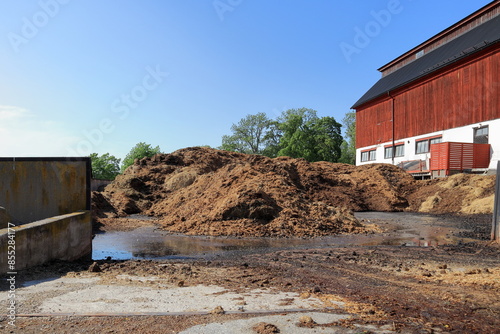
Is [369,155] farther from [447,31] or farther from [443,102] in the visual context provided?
[447,31]

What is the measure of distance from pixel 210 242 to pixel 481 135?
23177 mm

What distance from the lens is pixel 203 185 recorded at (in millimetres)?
20500

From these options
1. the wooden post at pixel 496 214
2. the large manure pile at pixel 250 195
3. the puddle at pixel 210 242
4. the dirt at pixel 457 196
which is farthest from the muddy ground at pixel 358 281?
the dirt at pixel 457 196

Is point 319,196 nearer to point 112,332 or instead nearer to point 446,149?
point 446,149

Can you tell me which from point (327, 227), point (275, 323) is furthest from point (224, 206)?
point (275, 323)

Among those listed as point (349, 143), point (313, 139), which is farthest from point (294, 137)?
point (349, 143)

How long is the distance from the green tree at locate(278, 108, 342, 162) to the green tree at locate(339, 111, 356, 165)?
33.3 ft

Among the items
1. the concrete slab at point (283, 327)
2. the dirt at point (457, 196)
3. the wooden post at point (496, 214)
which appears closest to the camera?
the concrete slab at point (283, 327)

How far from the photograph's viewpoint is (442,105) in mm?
29547

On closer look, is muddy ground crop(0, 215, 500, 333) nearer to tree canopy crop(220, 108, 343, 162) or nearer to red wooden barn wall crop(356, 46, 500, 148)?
red wooden barn wall crop(356, 46, 500, 148)

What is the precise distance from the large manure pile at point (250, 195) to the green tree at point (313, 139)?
25626 millimetres

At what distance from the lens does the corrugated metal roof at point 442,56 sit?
86.8 ft

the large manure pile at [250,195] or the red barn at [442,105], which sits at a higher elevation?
the red barn at [442,105]

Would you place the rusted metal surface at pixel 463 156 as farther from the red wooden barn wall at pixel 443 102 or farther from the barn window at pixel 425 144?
the barn window at pixel 425 144
